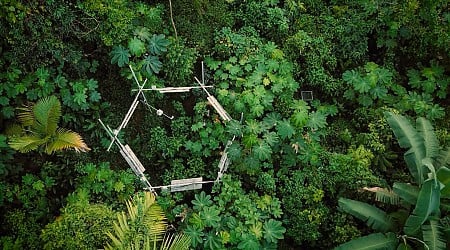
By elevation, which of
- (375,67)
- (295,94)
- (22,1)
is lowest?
(295,94)

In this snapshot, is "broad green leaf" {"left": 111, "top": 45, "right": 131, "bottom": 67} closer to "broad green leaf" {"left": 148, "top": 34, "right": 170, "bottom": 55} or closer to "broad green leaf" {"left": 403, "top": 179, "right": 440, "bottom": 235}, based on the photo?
"broad green leaf" {"left": 148, "top": 34, "right": 170, "bottom": 55}

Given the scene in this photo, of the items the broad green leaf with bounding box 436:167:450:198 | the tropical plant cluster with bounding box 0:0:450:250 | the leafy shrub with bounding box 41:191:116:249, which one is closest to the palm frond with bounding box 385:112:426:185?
the tropical plant cluster with bounding box 0:0:450:250

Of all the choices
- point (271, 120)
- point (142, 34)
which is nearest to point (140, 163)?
point (142, 34)

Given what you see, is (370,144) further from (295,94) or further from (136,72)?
(136,72)

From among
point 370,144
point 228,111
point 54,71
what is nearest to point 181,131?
point 228,111

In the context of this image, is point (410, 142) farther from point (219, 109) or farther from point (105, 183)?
Result: point (105, 183)
